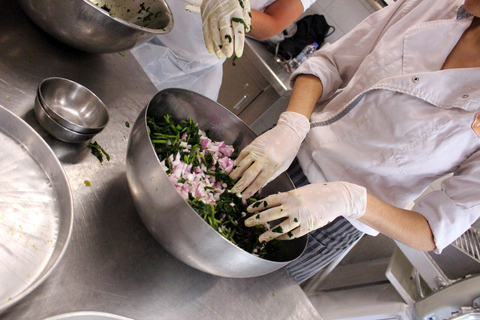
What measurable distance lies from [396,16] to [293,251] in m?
0.95

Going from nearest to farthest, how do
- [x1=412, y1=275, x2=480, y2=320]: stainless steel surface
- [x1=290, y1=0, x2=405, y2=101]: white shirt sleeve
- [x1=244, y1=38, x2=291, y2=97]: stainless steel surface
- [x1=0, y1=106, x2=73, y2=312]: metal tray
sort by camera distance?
[x1=0, y1=106, x2=73, y2=312]: metal tray → [x1=290, y1=0, x2=405, y2=101]: white shirt sleeve → [x1=412, y1=275, x2=480, y2=320]: stainless steel surface → [x1=244, y1=38, x2=291, y2=97]: stainless steel surface

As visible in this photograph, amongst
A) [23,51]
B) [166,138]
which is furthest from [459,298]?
[23,51]

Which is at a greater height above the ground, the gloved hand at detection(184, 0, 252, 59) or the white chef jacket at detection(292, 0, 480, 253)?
the gloved hand at detection(184, 0, 252, 59)

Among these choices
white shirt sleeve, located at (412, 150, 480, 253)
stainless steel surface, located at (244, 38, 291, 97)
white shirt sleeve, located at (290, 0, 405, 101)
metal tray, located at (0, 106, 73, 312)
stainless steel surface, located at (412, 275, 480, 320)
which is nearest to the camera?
metal tray, located at (0, 106, 73, 312)

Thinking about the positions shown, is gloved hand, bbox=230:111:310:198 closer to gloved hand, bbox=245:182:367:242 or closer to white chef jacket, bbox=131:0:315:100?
gloved hand, bbox=245:182:367:242

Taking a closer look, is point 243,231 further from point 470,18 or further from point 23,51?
point 470,18

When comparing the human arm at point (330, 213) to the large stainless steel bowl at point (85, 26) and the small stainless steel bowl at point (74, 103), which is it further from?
the large stainless steel bowl at point (85, 26)

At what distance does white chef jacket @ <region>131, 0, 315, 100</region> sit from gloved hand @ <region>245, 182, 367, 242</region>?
1071mm

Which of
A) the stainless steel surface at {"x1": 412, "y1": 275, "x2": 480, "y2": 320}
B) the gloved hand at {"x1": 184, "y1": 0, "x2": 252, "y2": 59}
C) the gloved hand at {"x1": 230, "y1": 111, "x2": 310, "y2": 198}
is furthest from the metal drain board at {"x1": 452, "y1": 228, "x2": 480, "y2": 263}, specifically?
the gloved hand at {"x1": 184, "y1": 0, "x2": 252, "y2": 59}

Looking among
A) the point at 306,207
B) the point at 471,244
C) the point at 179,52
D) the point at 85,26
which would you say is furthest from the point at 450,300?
the point at 85,26

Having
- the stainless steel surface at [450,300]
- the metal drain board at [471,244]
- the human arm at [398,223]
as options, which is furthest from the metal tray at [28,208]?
the metal drain board at [471,244]

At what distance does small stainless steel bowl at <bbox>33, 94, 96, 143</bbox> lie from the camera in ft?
2.86

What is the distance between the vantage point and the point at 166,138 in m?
1.01

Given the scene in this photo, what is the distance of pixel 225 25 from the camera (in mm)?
1121
